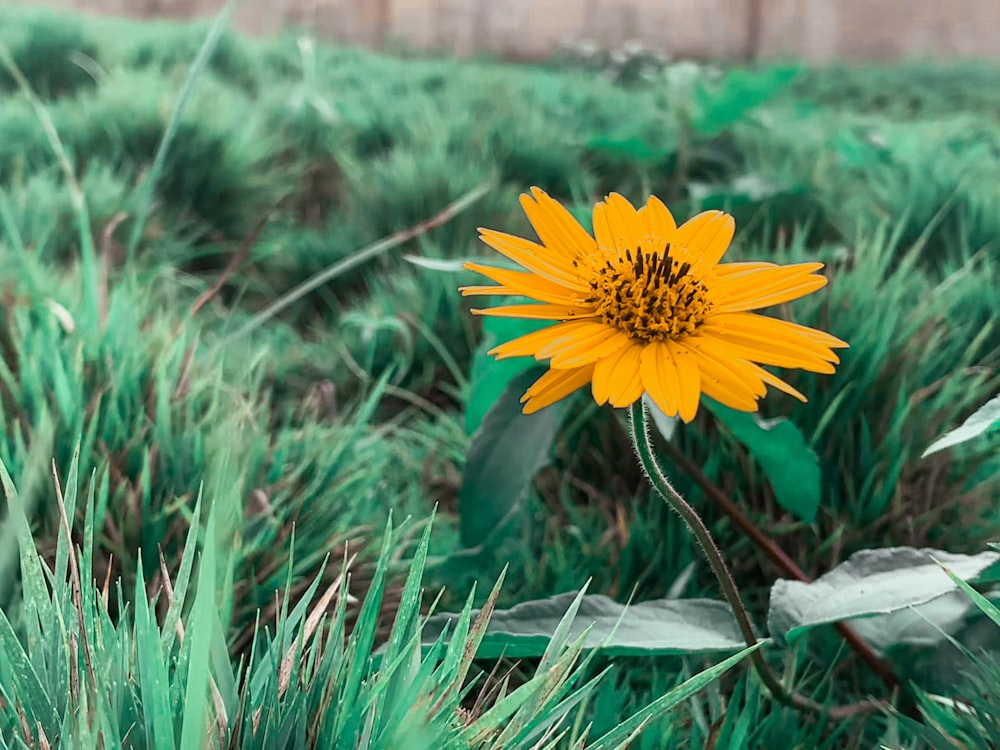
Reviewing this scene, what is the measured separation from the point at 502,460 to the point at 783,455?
163 mm

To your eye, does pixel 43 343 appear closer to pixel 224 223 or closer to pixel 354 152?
pixel 224 223

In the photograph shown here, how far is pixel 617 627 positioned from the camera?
1.21ft

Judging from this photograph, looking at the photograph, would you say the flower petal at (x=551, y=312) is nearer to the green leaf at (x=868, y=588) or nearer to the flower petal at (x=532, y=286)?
the flower petal at (x=532, y=286)

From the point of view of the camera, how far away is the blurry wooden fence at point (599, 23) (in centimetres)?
276

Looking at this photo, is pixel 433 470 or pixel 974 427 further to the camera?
pixel 433 470

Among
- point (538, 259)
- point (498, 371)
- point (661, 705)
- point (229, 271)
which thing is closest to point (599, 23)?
point (229, 271)

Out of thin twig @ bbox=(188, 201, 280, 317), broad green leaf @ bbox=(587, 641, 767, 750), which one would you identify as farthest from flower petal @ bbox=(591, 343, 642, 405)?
thin twig @ bbox=(188, 201, 280, 317)

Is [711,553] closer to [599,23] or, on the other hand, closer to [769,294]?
[769,294]

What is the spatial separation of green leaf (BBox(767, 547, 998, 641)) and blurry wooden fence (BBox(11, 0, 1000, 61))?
8.70ft

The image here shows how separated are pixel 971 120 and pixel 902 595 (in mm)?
1468

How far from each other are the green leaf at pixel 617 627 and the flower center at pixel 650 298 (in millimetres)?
128

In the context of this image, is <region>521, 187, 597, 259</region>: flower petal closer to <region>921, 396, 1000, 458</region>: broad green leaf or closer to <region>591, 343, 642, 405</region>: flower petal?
<region>591, 343, 642, 405</region>: flower petal

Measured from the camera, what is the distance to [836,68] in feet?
9.07

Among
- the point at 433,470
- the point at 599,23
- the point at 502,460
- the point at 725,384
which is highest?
the point at 599,23
